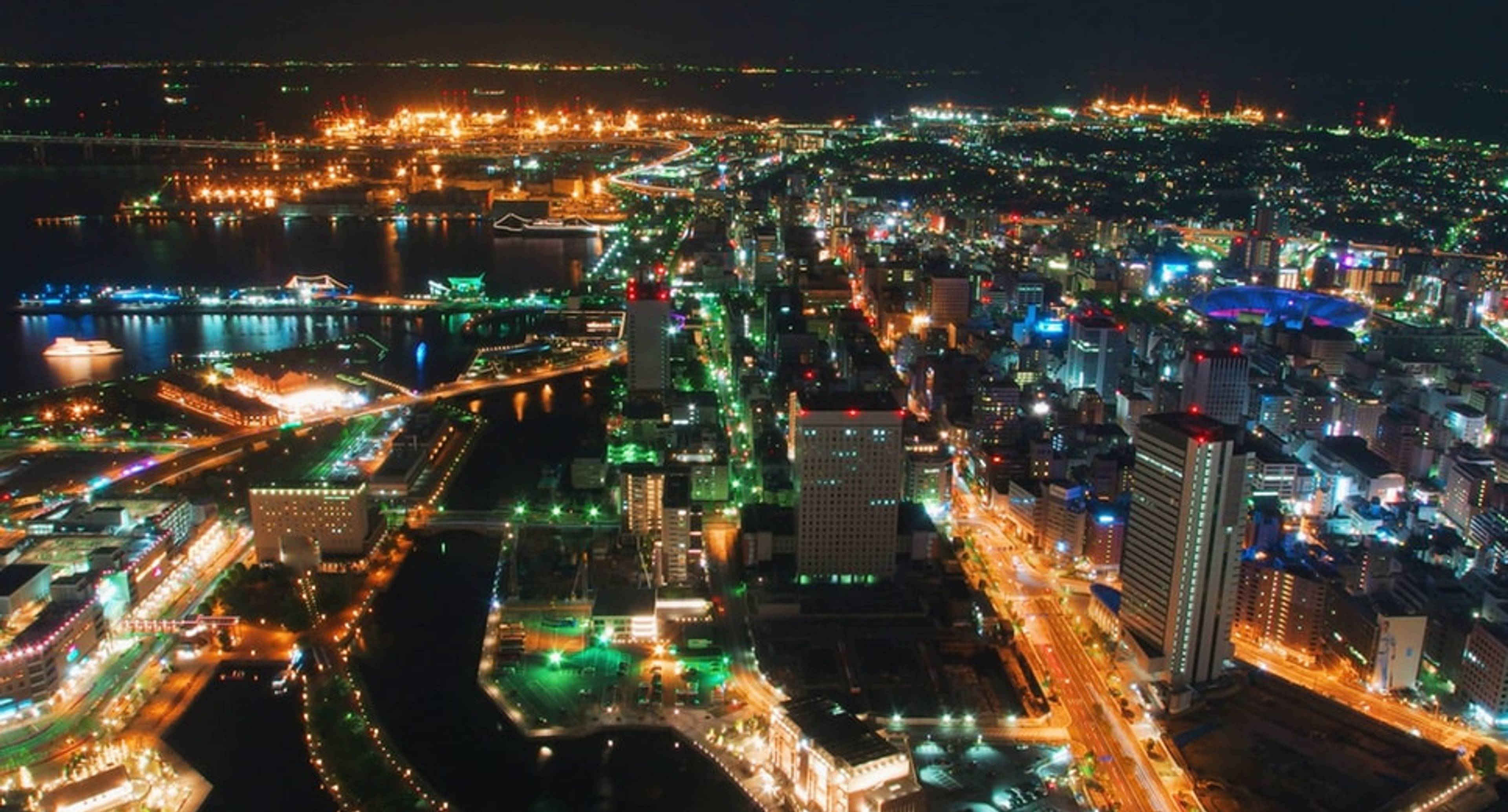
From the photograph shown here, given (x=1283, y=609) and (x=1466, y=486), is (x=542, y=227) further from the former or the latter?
(x=1283, y=609)

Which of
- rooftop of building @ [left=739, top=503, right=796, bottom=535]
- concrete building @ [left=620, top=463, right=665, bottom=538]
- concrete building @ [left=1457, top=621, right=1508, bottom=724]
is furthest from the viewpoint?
concrete building @ [left=620, top=463, right=665, bottom=538]

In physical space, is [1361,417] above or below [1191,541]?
below

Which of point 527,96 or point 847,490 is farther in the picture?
point 527,96

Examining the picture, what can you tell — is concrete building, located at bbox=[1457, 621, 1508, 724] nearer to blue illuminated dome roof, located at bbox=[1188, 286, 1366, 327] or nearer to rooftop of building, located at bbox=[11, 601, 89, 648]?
rooftop of building, located at bbox=[11, 601, 89, 648]

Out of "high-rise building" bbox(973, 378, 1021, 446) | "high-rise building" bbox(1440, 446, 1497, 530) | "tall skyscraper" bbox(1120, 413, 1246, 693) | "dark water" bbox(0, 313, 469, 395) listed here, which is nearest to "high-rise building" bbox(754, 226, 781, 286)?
"dark water" bbox(0, 313, 469, 395)

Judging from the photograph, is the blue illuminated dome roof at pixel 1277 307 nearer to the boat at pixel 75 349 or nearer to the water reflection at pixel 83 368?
the water reflection at pixel 83 368

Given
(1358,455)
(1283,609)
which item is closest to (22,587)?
(1283,609)
